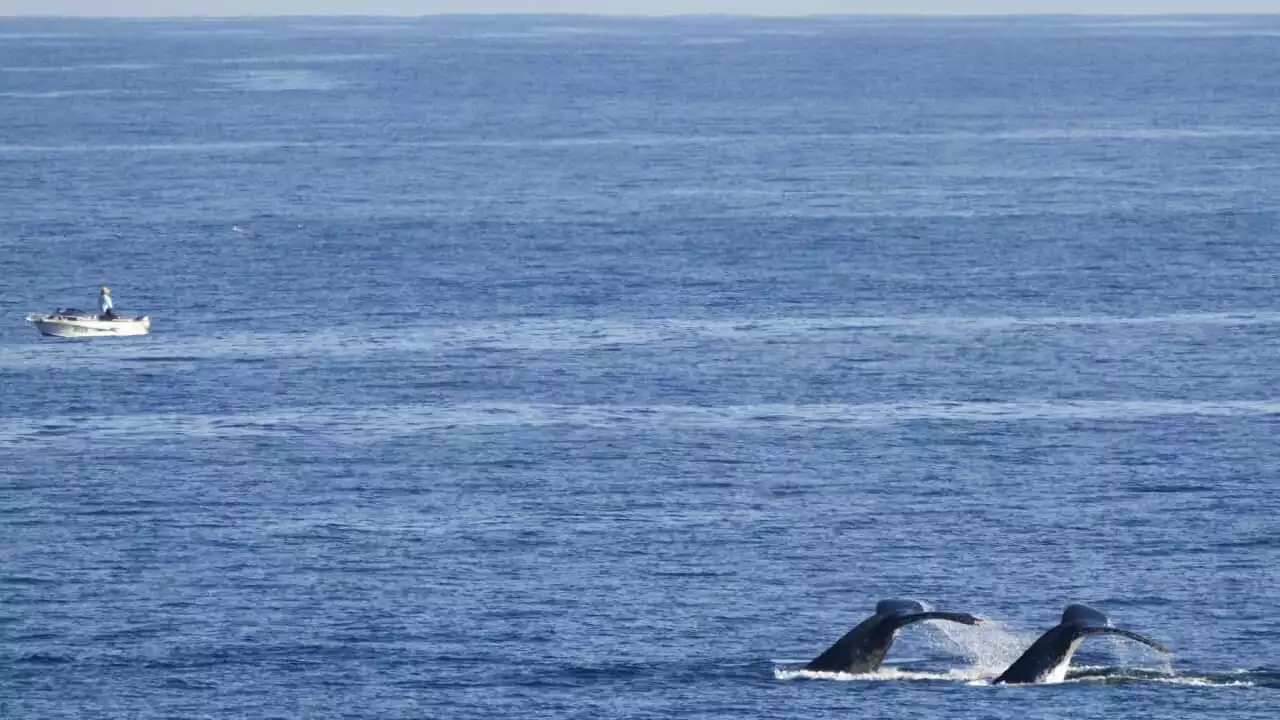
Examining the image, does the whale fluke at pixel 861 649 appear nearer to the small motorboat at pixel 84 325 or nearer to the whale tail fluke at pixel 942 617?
the whale tail fluke at pixel 942 617

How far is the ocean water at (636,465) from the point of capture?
66875mm

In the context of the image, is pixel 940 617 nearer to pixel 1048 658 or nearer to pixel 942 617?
pixel 942 617

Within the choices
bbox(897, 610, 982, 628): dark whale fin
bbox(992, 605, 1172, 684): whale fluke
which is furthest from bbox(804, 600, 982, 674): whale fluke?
bbox(992, 605, 1172, 684): whale fluke

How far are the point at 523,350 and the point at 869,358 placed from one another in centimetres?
1639

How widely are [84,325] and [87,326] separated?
0.50 ft

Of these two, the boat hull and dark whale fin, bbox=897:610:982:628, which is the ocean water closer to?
the boat hull

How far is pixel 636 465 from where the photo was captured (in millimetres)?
92062

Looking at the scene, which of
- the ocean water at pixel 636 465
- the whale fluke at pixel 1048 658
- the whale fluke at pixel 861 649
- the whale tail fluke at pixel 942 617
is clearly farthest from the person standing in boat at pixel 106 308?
the whale fluke at pixel 1048 658

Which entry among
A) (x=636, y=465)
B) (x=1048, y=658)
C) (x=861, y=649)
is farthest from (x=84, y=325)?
(x=1048, y=658)

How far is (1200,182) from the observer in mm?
184375

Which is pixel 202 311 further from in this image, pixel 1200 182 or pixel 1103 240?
pixel 1200 182

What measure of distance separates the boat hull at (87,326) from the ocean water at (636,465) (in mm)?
801

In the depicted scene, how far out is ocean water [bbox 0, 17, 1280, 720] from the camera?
66.9m

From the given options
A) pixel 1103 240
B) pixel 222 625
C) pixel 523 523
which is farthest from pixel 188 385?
pixel 1103 240
